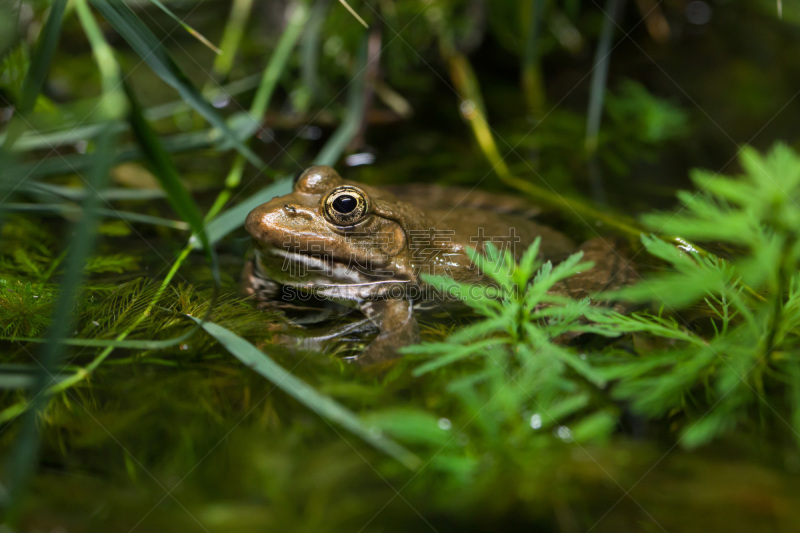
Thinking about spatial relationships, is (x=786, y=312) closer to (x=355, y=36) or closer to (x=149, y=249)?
(x=149, y=249)

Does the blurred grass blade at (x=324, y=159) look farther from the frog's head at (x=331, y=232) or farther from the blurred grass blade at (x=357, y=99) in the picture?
the frog's head at (x=331, y=232)

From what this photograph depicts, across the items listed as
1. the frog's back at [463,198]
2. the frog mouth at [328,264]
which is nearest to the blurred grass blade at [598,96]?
the frog's back at [463,198]

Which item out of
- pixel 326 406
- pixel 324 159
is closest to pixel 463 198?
pixel 324 159

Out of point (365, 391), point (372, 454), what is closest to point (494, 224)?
point (365, 391)

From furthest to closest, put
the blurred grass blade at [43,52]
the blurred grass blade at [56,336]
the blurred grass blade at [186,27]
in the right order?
the blurred grass blade at [186,27] < the blurred grass blade at [43,52] < the blurred grass blade at [56,336]

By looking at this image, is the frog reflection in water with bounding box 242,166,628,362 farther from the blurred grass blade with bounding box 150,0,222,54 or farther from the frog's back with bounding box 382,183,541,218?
the blurred grass blade with bounding box 150,0,222,54
